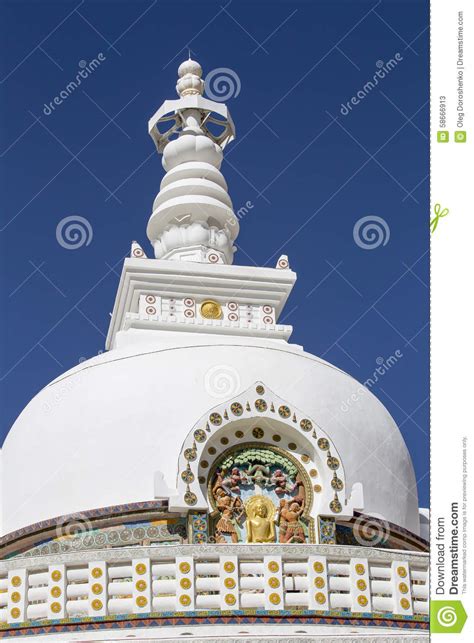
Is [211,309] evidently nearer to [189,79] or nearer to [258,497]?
[258,497]

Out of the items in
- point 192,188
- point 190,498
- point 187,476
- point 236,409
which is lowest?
point 190,498

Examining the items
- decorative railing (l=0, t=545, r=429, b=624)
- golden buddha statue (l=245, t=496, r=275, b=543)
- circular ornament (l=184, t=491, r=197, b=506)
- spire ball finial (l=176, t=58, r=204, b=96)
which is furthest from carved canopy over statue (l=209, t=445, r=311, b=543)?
spire ball finial (l=176, t=58, r=204, b=96)

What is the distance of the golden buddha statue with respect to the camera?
43.3 feet

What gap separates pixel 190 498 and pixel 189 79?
426 inches

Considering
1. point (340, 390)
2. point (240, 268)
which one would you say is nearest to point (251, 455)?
point (340, 390)

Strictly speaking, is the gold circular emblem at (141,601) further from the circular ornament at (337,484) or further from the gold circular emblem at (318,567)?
the circular ornament at (337,484)

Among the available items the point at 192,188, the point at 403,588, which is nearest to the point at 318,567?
the point at 403,588

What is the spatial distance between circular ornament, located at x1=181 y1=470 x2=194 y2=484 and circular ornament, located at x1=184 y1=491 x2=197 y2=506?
0.42 feet

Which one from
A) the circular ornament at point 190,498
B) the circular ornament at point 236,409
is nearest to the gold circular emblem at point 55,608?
the circular ornament at point 190,498

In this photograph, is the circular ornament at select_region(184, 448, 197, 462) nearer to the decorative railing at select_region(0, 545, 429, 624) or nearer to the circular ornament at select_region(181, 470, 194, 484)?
the circular ornament at select_region(181, 470, 194, 484)

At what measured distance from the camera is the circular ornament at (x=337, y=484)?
528 inches

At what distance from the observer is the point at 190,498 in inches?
514

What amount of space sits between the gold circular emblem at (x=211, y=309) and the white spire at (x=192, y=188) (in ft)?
4.25
